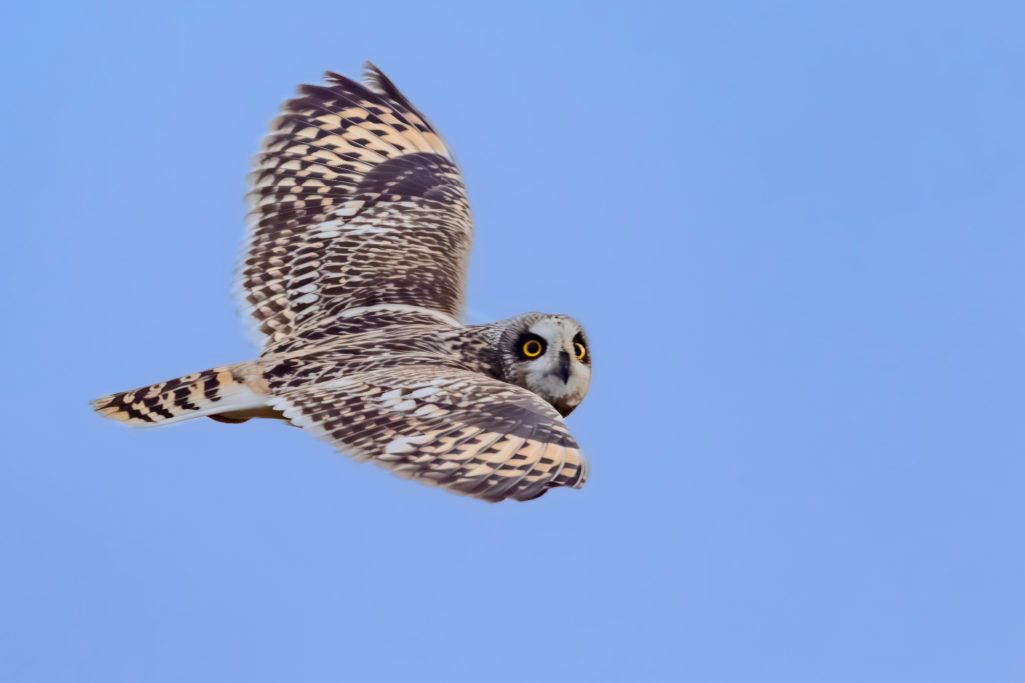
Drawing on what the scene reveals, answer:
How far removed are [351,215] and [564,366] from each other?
7.07 feet

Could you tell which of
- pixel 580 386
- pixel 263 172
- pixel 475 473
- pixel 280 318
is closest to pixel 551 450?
pixel 475 473

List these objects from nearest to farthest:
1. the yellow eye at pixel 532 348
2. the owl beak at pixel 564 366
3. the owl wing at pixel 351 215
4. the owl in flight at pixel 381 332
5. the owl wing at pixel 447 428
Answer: the owl wing at pixel 447 428
the owl in flight at pixel 381 332
the owl beak at pixel 564 366
the yellow eye at pixel 532 348
the owl wing at pixel 351 215

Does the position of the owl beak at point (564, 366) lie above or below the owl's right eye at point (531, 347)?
below

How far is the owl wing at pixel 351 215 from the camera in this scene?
901cm

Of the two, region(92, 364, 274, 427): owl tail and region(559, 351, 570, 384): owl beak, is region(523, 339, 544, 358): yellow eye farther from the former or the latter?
region(92, 364, 274, 427): owl tail

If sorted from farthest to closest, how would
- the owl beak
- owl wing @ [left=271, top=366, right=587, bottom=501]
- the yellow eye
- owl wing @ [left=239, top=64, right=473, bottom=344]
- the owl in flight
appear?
owl wing @ [left=239, top=64, right=473, bottom=344] → the yellow eye → the owl beak → the owl in flight → owl wing @ [left=271, top=366, right=587, bottom=501]

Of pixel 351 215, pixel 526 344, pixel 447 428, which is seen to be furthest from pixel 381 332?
pixel 447 428

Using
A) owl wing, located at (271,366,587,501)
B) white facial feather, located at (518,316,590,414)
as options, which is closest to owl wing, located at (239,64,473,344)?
white facial feather, located at (518,316,590,414)

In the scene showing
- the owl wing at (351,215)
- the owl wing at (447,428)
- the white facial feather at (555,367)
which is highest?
the owl wing at (351,215)

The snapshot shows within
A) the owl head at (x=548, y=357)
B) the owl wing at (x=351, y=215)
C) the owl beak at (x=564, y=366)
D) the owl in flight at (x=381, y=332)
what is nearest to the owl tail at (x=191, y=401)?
the owl in flight at (x=381, y=332)

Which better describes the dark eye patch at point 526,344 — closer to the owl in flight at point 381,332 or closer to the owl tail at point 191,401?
the owl in flight at point 381,332

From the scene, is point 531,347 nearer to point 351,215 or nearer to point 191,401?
point 191,401

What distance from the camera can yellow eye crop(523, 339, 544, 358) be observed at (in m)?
8.15

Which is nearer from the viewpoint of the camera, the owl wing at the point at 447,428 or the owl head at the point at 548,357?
the owl wing at the point at 447,428
